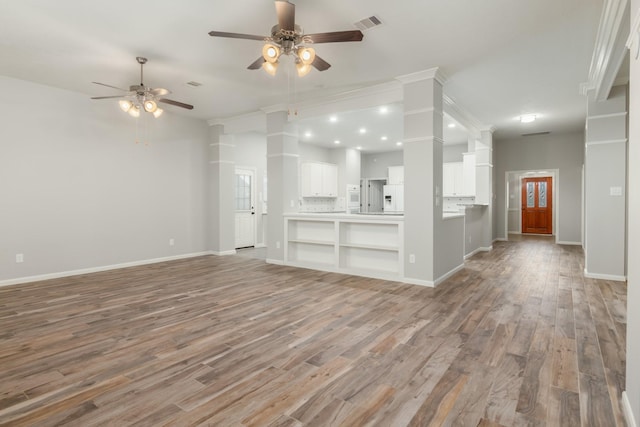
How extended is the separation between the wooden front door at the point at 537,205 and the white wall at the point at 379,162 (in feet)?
16.6

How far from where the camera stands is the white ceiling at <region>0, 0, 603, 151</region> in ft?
10.5

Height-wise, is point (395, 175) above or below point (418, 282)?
above

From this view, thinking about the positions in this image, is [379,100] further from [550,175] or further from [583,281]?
[550,175]

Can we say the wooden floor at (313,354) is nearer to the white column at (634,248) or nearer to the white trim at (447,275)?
the white trim at (447,275)

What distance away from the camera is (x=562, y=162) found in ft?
31.3

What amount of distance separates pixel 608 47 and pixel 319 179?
754 cm

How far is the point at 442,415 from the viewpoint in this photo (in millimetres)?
1874

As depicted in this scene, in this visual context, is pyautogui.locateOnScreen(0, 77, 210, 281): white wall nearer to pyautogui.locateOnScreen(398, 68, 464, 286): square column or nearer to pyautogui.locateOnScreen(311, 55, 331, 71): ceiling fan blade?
pyautogui.locateOnScreen(311, 55, 331, 71): ceiling fan blade

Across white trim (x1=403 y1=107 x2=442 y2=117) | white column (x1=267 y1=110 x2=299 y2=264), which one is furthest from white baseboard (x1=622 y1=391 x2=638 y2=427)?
white column (x1=267 y1=110 x2=299 y2=264)

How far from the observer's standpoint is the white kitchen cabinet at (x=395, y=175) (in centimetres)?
1113

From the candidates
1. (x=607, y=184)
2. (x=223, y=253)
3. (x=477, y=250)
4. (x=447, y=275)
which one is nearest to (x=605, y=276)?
(x=607, y=184)

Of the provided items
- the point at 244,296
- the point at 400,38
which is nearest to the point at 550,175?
the point at 400,38

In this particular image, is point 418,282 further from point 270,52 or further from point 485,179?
point 485,179

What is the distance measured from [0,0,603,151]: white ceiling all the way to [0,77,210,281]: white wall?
17.7 inches
